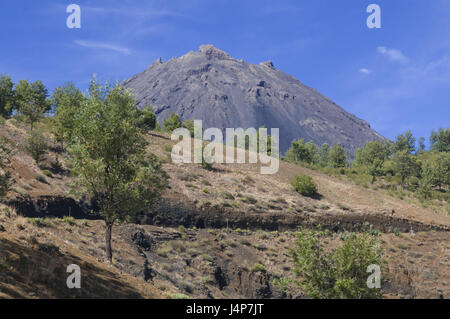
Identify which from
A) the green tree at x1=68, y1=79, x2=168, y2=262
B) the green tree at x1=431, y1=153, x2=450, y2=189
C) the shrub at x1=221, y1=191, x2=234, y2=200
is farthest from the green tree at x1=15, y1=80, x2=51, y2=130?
the green tree at x1=431, y1=153, x2=450, y2=189

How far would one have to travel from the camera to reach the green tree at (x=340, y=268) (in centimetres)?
2042

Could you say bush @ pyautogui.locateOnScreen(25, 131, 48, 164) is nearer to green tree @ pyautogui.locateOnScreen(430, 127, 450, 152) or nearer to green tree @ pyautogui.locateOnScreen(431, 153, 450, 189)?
green tree @ pyautogui.locateOnScreen(431, 153, 450, 189)

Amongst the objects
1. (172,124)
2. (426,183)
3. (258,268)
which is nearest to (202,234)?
(258,268)

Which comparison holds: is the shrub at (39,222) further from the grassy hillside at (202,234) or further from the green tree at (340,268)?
the green tree at (340,268)

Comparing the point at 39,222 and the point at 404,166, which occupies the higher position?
the point at 404,166

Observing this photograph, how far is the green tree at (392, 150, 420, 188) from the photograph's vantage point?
84.9 meters

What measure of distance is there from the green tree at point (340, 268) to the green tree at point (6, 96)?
62345 millimetres

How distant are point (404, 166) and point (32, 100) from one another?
236ft

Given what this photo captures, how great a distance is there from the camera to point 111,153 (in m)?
24.1

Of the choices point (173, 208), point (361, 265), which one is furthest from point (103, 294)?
point (173, 208)

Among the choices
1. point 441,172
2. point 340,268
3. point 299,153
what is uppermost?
point 299,153

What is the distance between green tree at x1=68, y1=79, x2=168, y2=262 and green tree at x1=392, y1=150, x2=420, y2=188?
72.4 metres

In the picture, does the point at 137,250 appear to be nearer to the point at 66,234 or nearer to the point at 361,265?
the point at 66,234

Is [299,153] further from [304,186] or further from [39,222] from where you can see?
[39,222]
